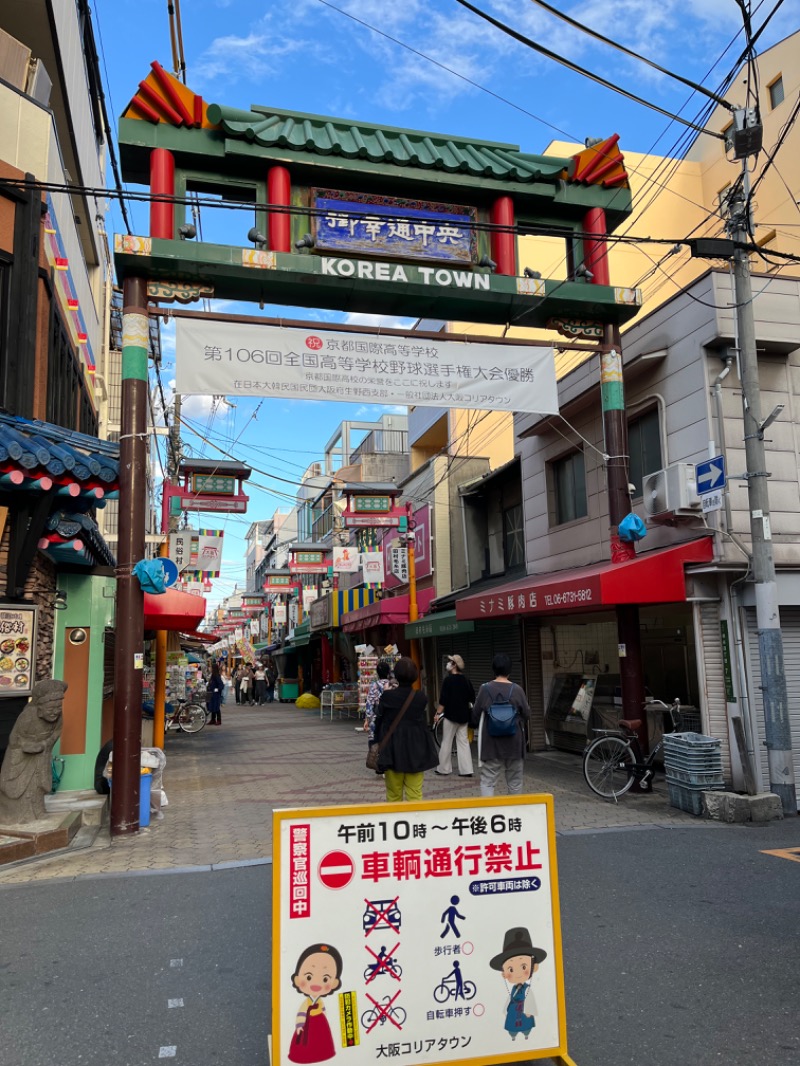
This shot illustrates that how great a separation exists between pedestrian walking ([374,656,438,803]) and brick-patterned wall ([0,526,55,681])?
4592 millimetres

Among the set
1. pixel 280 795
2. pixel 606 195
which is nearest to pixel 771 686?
pixel 280 795

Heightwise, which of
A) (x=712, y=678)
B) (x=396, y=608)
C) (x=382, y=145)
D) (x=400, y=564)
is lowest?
(x=712, y=678)

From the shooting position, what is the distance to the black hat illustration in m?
3.30

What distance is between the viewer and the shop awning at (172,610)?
12070mm

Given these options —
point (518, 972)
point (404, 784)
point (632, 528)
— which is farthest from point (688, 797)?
point (518, 972)

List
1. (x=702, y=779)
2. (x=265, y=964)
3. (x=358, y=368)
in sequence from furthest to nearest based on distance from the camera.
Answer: (x=358, y=368)
(x=702, y=779)
(x=265, y=964)

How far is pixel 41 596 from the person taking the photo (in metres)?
10.1

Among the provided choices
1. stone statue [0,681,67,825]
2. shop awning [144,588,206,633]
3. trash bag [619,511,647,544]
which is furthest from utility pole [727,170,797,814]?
shop awning [144,588,206,633]

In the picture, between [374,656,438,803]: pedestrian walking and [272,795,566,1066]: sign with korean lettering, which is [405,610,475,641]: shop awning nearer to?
[374,656,438,803]: pedestrian walking

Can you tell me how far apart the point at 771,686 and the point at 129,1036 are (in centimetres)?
744

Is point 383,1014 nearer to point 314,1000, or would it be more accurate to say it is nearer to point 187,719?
point 314,1000

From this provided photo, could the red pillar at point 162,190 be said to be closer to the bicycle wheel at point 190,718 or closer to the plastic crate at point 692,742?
the plastic crate at point 692,742

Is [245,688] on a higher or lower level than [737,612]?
lower

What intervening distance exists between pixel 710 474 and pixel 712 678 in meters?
2.57
